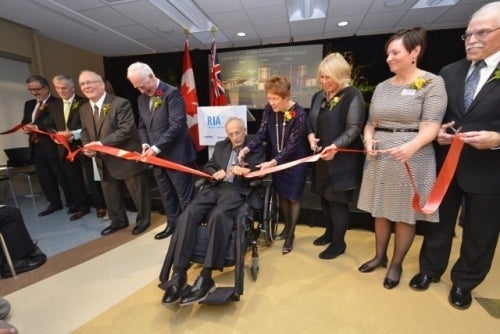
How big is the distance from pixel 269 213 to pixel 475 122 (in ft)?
4.62

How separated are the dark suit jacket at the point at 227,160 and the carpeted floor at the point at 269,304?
0.71 m

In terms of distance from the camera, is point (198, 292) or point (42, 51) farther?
point (42, 51)

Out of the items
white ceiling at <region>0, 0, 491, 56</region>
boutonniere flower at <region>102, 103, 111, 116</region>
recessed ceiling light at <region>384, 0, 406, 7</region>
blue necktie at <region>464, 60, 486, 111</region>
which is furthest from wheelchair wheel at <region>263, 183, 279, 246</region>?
recessed ceiling light at <region>384, 0, 406, 7</region>

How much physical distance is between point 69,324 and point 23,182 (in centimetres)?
420

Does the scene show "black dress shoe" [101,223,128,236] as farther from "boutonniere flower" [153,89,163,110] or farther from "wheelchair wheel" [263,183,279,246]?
"wheelchair wheel" [263,183,279,246]

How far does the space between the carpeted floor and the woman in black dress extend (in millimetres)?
408

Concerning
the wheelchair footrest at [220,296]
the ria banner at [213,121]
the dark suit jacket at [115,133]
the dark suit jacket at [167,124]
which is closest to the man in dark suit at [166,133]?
the dark suit jacket at [167,124]

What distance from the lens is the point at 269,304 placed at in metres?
1.72

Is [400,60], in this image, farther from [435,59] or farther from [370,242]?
[435,59]

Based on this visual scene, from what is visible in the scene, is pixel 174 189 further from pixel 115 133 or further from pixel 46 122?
pixel 46 122

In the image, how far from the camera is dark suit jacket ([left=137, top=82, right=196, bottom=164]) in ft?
8.34

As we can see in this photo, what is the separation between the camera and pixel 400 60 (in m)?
1.56

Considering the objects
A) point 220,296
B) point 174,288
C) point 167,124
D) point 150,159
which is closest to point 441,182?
point 220,296

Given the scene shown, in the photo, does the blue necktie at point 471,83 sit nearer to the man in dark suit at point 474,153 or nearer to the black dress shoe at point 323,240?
the man in dark suit at point 474,153
